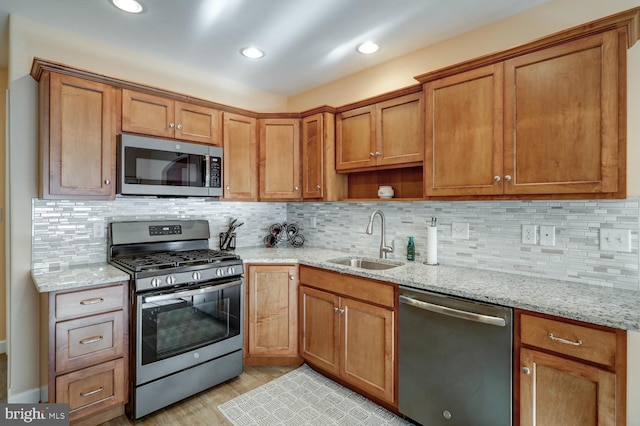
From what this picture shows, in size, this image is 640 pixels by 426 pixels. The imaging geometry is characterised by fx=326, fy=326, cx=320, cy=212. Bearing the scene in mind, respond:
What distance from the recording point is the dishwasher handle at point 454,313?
5.23 feet

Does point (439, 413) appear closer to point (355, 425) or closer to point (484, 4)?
point (355, 425)

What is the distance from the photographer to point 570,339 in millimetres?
1405

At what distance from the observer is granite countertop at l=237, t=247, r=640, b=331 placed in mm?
1370

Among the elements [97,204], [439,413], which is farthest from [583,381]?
[97,204]

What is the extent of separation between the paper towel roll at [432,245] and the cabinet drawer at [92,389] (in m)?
2.19

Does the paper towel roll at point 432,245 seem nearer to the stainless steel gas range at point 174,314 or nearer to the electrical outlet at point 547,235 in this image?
the electrical outlet at point 547,235

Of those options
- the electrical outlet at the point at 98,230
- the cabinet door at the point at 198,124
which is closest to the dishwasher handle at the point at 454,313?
the cabinet door at the point at 198,124

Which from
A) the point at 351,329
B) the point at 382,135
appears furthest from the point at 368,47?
the point at 351,329

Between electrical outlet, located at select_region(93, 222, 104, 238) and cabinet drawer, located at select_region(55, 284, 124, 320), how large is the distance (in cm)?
65

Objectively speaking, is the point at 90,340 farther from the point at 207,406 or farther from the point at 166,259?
the point at 207,406

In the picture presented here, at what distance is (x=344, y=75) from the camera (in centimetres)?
314

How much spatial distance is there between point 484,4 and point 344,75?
138 centimetres

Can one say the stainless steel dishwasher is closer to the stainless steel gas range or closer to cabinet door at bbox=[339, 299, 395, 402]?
cabinet door at bbox=[339, 299, 395, 402]

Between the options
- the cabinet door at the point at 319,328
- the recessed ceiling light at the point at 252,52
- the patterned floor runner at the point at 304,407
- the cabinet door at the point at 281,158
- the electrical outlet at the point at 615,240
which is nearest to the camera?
the electrical outlet at the point at 615,240
